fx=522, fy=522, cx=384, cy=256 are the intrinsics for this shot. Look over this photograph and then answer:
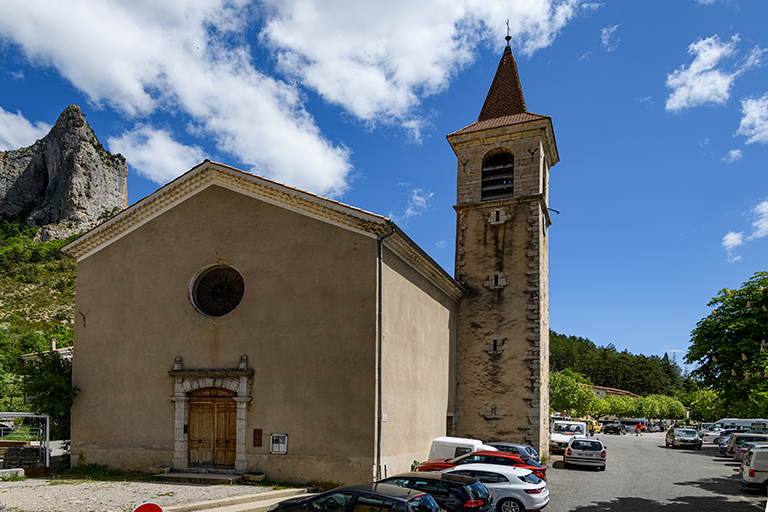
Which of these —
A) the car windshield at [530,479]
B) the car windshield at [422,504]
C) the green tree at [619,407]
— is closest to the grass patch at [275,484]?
the car windshield at [530,479]

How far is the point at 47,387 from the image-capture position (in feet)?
53.4

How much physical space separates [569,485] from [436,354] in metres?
6.11

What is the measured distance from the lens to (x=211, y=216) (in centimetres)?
1673

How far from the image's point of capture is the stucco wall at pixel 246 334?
14.2 m

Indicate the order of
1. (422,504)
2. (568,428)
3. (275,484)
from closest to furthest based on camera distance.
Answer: (422,504), (275,484), (568,428)

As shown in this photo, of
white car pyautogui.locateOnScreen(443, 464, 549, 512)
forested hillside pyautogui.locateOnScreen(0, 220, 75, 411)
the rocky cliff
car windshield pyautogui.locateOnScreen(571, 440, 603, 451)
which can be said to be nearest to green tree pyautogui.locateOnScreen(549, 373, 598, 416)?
car windshield pyautogui.locateOnScreen(571, 440, 603, 451)

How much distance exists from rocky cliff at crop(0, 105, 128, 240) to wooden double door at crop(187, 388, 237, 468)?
8450 cm

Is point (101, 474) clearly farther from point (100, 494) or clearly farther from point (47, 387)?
point (100, 494)

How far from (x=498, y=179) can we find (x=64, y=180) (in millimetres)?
93362

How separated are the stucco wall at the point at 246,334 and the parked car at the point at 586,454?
419 inches

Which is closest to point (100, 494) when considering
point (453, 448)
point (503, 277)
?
point (453, 448)

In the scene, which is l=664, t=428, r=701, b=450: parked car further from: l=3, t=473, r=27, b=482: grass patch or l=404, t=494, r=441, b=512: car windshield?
l=3, t=473, r=27, b=482: grass patch

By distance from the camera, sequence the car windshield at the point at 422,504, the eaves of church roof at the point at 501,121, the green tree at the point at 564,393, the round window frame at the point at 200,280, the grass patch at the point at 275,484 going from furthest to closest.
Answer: the green tree at the point at 564,393 → the eaves of church roof at the point at 501,121 → the round window frame at the point at 200,280 → the grass patch at the point at 275,484 → the car windshield at the point at 422,504

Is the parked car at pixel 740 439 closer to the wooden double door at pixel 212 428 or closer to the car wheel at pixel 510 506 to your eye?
the car wheel at pixel 510 506
